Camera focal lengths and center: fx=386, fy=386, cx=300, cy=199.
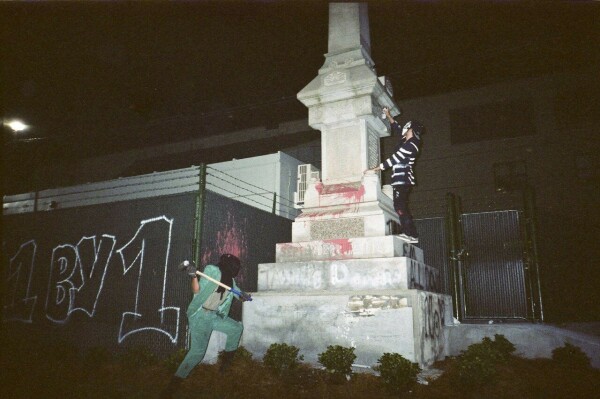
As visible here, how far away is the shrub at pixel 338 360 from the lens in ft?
20.2

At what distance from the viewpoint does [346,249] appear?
24.8 ft

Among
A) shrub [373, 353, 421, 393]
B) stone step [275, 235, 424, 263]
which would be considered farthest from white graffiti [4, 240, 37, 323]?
shrub [373, 353, 421, 393]

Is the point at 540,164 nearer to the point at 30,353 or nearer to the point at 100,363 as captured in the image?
the point at 100,363

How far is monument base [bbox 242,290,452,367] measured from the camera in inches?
256

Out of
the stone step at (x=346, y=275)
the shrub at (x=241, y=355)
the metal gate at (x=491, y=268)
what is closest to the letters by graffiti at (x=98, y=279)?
the shrub at (x=241, y=355)

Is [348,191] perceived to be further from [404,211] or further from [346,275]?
[346,275]

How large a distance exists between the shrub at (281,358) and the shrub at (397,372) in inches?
56.8

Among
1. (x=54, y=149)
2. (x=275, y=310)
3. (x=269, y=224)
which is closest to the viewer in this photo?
(x=275, y=310)

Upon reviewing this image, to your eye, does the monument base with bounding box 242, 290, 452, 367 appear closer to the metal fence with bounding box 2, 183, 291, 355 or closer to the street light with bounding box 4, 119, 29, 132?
the metal fence with bounding box 2, 183, 291, 355

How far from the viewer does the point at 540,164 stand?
1540 cm

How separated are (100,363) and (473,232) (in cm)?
965

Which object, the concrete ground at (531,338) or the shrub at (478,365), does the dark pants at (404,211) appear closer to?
the concrete ground at (531,338)

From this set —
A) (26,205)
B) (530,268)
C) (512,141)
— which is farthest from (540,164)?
(26,205)

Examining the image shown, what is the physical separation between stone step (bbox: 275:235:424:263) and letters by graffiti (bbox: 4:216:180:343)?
8.53 feet
